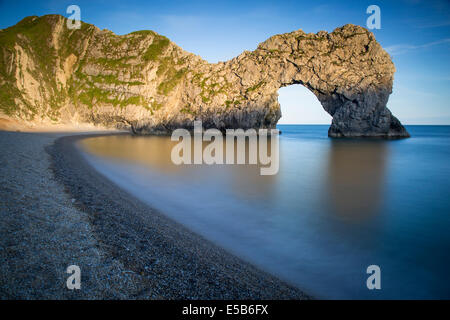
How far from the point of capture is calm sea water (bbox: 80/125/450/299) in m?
5.25

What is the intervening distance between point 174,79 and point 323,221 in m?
65.5

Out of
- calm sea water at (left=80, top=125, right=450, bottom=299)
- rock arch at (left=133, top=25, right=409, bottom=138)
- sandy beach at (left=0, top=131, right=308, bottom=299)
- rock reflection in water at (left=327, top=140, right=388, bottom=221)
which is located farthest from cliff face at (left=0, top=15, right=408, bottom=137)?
sandy beach at (left=0, top=131, right=308, bottom=299)

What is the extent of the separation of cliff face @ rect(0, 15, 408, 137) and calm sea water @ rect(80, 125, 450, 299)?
133ft

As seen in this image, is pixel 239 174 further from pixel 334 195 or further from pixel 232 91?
pixel 232 91

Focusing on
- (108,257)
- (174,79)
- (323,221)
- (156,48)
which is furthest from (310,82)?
(108,257)

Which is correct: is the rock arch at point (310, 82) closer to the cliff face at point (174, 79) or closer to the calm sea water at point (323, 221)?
the cliff face at point (174, 79)

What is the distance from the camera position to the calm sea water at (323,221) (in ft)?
17.2

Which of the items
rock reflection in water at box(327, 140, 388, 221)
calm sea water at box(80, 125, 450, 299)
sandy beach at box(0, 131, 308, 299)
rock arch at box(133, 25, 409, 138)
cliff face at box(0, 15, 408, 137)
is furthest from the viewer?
cliff face at box(0, 15, 408, 137)

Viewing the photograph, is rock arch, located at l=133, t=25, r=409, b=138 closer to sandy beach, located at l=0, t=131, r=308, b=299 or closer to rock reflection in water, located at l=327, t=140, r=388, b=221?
rock reflection in water, located at l=327, t=140, r=388, b=221

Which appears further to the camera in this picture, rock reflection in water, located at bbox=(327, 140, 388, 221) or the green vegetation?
the green vegetation

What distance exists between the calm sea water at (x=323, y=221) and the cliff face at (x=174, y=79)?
133 ft

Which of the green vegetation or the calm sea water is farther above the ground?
the green vegetation

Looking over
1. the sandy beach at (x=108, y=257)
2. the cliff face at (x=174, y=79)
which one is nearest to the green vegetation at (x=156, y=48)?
the cliff face at (x=174, y=79)
